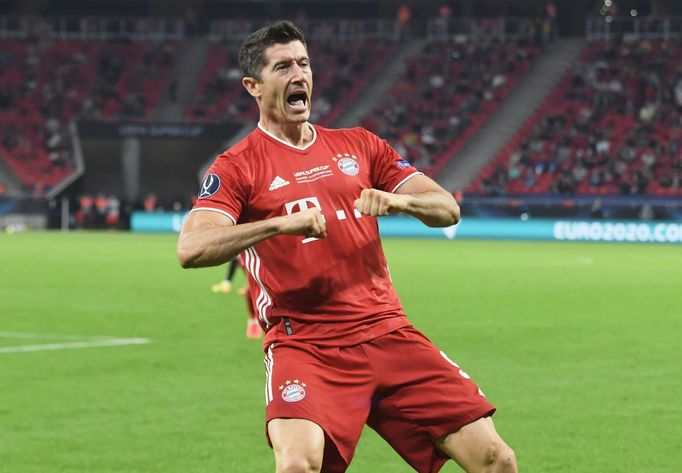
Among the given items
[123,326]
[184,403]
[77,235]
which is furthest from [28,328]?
[77,235]

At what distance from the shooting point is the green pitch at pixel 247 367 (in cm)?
866

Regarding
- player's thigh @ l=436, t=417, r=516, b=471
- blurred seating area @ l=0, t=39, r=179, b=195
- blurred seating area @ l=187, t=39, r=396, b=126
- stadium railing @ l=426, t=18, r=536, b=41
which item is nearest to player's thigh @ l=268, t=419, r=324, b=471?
player's thigh @ l=436, t=417, r=516, b=471

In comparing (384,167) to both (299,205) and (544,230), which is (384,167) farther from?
(544,230)

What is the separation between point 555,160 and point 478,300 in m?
28.1

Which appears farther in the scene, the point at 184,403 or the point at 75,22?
the point at 75,22

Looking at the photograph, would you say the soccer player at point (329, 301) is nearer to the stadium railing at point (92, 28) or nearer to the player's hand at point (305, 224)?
the player's hand at point (305, 224)

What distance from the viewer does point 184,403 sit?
419 inches

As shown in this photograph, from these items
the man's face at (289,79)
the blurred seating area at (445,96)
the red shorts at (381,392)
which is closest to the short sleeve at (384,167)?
the man's face at (289,79)

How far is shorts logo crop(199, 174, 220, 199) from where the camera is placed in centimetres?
550

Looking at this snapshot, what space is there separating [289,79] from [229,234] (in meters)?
0.82

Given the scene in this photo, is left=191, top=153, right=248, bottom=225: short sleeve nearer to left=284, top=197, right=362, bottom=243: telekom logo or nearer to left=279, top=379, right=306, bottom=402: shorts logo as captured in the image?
left=284, top=197, right=362, bottom=243: telekom logo

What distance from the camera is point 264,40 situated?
5.75 metres

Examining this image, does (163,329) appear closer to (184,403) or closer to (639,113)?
(184,403)

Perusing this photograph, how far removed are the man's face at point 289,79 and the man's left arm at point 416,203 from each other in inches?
22.4
